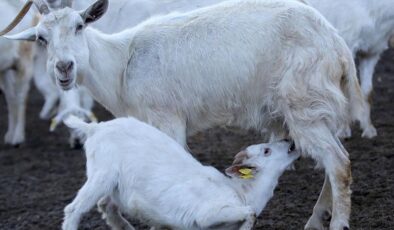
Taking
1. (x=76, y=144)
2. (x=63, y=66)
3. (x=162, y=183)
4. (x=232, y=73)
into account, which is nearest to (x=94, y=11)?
(x=63, y=66)

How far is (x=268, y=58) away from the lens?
6562 mm

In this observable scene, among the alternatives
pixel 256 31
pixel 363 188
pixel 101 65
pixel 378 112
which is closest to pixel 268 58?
pixel 256 31

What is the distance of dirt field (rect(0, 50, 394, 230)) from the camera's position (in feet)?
24.1

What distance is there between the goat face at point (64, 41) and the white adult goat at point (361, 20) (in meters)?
3.54

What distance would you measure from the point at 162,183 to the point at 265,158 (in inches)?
29.7

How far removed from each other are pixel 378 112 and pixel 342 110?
4.96 metres

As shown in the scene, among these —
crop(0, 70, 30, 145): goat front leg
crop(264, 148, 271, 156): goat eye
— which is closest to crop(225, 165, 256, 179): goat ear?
crop(264, 148, 271, 156): goat eye

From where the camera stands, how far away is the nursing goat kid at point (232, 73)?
6434 millimetres

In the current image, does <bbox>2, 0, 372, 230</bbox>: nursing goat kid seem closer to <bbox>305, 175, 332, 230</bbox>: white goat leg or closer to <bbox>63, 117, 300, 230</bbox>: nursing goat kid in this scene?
<bbox>305, 175, 332, 230</bbox>: white goat leg

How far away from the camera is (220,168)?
30.0ft

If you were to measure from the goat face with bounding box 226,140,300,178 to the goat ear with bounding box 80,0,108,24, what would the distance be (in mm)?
1432

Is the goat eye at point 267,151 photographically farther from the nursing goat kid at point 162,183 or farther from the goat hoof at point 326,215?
the goat hoof at point 326,215

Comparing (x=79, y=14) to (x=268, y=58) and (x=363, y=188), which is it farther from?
(x=363, y=188)

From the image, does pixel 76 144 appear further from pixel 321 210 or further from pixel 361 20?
pixel 321 210
